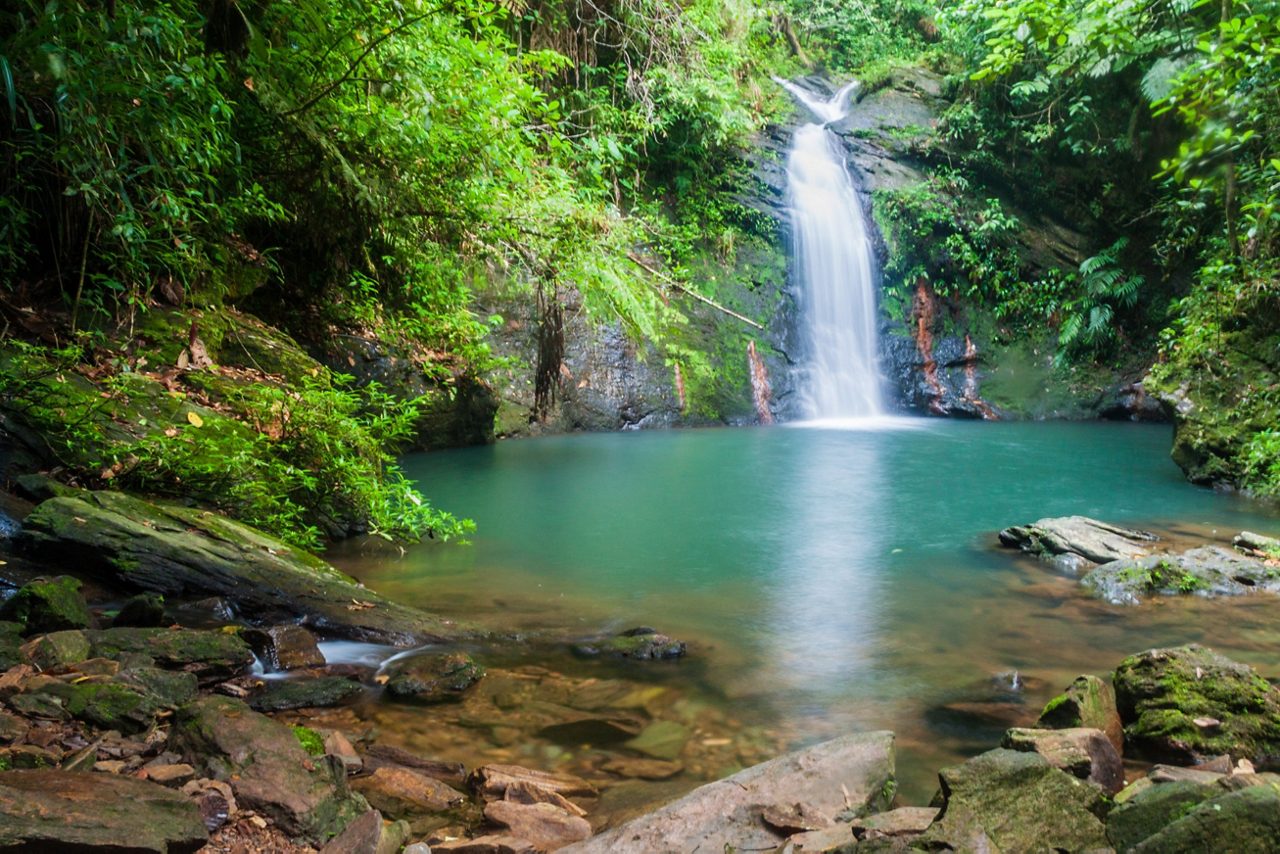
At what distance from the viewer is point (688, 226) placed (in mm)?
15672

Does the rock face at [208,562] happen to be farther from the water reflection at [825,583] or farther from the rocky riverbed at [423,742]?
the water reflection at [825,583]

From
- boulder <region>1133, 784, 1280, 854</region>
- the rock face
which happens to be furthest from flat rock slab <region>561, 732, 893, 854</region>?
the rock face

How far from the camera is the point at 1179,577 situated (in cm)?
501

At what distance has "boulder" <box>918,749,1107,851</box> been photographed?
1793 millimetres

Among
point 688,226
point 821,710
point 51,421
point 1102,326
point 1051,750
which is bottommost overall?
point 821,710

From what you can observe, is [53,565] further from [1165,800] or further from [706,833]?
[1165,800]

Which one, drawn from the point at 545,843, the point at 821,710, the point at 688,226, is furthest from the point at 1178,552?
the point at 688,226

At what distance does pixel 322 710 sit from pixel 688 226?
13.8 m

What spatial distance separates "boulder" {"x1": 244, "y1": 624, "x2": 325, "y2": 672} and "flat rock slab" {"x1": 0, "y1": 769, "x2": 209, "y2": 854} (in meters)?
1.38

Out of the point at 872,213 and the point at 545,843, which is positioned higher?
the point at 872,213

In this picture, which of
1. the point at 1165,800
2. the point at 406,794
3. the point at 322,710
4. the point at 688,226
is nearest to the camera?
the point at 1165,800

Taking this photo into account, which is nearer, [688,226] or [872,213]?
[688,226]

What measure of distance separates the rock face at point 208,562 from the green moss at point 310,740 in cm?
116

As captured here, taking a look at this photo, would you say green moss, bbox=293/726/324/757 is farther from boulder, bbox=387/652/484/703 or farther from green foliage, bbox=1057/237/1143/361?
green foliage, bbox=1057/237/1143/361
